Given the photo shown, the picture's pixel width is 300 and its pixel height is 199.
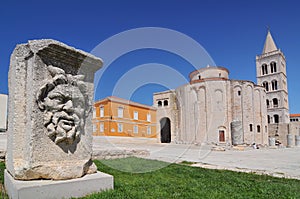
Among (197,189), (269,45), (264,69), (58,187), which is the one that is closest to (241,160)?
(197,189)

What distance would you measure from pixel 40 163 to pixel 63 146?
13.5 inches

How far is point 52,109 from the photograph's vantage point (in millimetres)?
2852

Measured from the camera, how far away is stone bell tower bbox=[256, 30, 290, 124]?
1880 inches

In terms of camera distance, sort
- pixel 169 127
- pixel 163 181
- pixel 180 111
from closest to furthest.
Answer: pixel 163 181, pixel 180 111, pixel 169 127

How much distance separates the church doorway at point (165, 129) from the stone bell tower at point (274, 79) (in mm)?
26956

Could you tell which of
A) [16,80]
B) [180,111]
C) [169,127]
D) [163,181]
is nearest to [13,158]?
[16,80]

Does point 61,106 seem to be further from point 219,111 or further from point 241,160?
point 219,111

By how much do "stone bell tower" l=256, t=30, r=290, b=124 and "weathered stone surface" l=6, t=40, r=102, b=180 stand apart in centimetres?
5288

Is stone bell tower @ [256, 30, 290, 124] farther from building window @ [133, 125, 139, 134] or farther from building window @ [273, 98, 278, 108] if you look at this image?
building window @ [133, 125, 139, 134]

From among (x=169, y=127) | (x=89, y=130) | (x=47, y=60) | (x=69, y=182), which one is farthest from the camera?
(x=169, y=127)

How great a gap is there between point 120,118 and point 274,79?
38.6 metres

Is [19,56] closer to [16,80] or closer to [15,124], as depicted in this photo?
[16,80]

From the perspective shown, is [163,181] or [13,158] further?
[163,181]

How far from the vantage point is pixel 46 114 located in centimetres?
283
